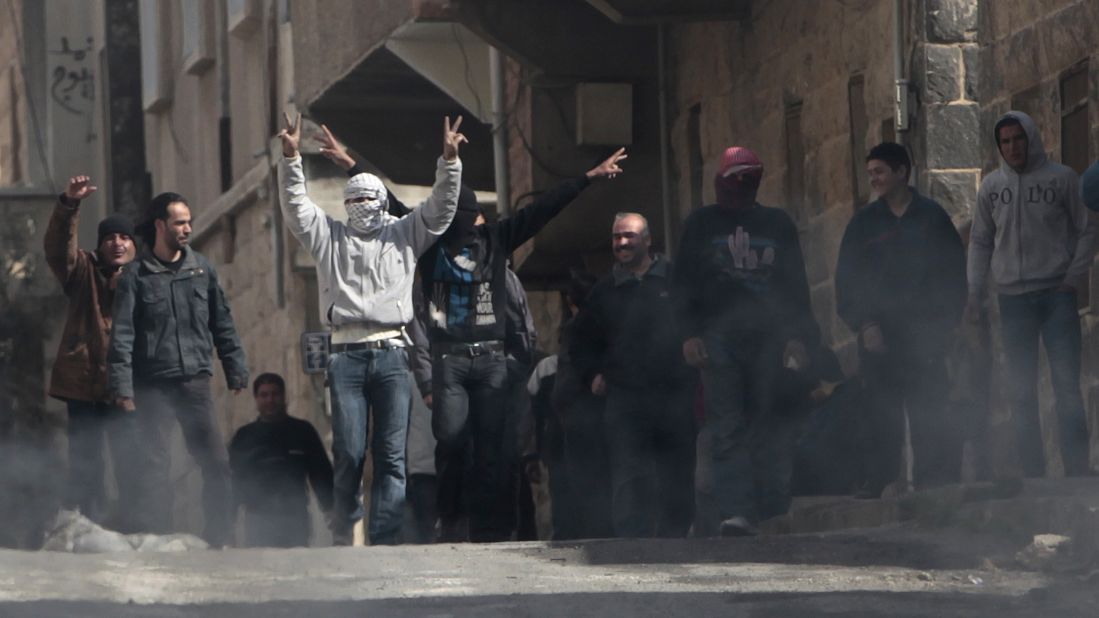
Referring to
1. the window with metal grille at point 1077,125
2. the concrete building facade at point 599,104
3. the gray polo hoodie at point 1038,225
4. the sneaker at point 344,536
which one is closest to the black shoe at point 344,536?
the sneaker at point 344,536

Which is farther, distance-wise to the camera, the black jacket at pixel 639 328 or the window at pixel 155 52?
the window at pixel 155 52

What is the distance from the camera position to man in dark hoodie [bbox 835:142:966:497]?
478 inches

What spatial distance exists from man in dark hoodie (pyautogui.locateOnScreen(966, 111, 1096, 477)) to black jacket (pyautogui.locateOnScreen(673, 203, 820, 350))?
2.78 ft

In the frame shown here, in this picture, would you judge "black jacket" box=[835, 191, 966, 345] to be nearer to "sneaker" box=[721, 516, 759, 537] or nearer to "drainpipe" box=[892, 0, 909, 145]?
"sneaker" box=[721, 516, 759, 537]

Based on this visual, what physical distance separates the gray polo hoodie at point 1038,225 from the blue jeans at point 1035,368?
79 mm

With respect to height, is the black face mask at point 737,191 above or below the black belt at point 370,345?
above

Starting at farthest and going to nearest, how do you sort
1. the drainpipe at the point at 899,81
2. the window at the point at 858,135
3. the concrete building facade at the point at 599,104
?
the window at the point at 858,135
the drainpipe at the point at 899,81
the concrete building facade at the point at 599,104

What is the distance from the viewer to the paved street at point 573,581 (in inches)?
343

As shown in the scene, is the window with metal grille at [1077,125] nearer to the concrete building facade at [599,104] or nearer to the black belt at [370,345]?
the concrete building facade at [599,104]

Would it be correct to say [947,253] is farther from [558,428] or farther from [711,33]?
[711,33]

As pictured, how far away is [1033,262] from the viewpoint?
1180 cm

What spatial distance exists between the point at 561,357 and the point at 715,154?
3.88 meters

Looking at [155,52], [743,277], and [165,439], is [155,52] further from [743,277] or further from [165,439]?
[743,277]

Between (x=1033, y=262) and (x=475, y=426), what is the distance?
2.47m
